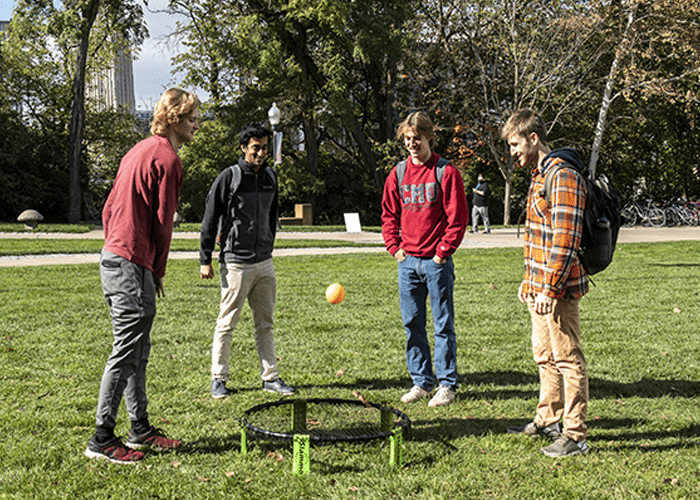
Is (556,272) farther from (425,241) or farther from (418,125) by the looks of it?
(418,125)

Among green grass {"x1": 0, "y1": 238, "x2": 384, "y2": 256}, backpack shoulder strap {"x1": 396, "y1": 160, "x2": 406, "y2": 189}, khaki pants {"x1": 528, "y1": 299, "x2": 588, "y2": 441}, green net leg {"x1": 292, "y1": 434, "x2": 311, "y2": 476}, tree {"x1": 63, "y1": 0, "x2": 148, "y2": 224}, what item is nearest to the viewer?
green net leg {"x1": 292, "y1": 434, "x2": 311, "y2": 476}

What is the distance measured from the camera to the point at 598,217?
3.55 meters

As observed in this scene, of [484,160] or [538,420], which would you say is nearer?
[538,420]

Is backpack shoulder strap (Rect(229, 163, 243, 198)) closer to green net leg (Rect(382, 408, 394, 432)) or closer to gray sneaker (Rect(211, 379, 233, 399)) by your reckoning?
gray sneaker (Rect(211, 379, 233, 399))

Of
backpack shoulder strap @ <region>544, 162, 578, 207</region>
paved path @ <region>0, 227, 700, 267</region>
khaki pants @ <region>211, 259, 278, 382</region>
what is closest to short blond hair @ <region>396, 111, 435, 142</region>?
backpack shoulder strap @ <region>544, 162, 578, 207</region>

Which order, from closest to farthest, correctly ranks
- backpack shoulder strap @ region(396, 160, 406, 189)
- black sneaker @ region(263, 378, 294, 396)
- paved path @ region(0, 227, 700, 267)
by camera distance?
backpack shoulder strap @ region(396, 160, 406, 189)
black sneaker @ region(263, 378, 294, 396)
paved path @ region(0, 227, 700, 267)

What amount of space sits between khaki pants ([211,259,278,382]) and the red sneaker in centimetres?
100

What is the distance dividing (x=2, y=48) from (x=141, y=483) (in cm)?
3611

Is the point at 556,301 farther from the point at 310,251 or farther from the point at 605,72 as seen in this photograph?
the point at 605,72

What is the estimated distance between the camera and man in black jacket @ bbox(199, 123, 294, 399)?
4.76m

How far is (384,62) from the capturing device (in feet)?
94.0

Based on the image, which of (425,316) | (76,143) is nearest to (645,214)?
(76,143)

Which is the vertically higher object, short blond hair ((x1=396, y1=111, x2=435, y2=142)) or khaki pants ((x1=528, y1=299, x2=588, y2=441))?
short blond hair ((x1=396, y1=111, x2=435, y2=142))

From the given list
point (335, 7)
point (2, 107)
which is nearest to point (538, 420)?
point (335, 7)
